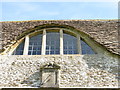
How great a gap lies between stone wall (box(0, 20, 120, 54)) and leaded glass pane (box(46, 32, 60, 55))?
91 centimetres

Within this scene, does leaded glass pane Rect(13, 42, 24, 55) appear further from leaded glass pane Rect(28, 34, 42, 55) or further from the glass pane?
the glass pane

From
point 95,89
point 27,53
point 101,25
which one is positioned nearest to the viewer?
point 95,89

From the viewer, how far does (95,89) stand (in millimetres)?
6266

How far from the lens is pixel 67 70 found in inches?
274

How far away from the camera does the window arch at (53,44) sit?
8102 mm

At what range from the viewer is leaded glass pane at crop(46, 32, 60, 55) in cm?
816

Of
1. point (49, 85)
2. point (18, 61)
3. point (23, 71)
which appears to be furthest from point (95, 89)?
point (18, 61)

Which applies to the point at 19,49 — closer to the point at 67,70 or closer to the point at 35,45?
the point at 35,45

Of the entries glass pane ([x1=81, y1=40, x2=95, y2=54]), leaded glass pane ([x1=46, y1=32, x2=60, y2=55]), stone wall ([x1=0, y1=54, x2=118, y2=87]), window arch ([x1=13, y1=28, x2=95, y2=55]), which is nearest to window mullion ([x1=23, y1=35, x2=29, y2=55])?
window arch ([x1=13, y1=28, x2=95, y2=55])

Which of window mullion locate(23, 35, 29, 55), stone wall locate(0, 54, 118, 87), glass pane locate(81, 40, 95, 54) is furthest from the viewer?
glass pane locate(81, 40, 95, 54)

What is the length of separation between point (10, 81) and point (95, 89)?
325cm

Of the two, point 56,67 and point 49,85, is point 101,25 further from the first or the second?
point 49,85

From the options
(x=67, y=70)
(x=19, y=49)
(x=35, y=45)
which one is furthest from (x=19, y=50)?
(x=67, y=70)

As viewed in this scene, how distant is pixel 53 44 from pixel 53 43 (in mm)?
80
